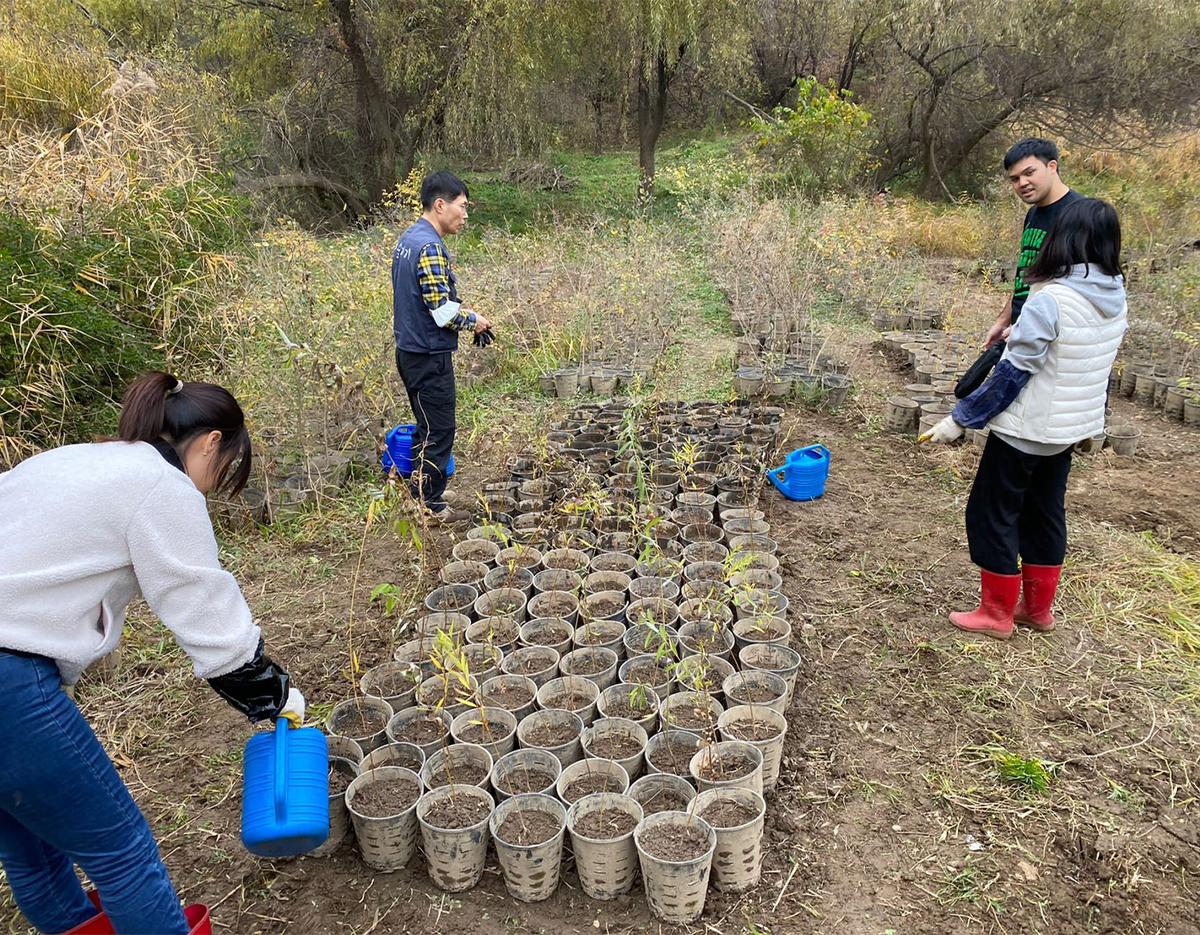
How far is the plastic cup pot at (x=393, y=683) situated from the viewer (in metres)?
2.64

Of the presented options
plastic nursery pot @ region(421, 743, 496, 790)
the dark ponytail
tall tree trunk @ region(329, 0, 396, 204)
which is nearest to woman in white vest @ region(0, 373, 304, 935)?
the dark ponytail

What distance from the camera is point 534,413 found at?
5547 millimetres

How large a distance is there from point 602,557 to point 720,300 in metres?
5.98

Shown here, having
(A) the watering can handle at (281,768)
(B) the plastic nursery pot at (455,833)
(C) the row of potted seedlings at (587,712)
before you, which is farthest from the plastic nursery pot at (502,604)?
(A) the watering can handle at (281,768)

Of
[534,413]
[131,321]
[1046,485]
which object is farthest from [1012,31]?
[131,321]

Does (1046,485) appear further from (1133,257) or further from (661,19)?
(661,19)

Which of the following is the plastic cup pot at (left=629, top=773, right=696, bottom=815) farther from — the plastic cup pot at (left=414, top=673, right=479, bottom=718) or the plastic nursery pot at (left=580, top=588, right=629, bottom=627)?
the plastic nursery pot at (left=580, top=588, right=629, bottom=627)

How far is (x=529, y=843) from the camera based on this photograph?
2074 millimetres

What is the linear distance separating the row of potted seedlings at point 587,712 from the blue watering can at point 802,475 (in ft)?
1.65

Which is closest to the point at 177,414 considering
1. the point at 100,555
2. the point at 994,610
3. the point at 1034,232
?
the point at 100,555

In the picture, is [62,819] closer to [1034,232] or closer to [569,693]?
[569,693]

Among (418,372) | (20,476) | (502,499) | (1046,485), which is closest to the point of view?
(20,476)

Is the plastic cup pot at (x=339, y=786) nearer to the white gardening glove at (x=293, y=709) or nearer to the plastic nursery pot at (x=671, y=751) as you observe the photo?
the white gardening glove at (x=293, y=709)

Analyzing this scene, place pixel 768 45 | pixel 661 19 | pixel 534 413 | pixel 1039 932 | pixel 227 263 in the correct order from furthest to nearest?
pixel 768 45 < pixel 661 19 < pixel 534 413 < pixel 227 263 < pixel 1039 932
